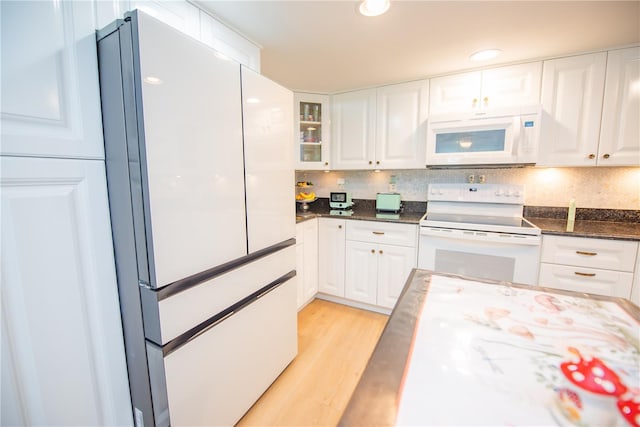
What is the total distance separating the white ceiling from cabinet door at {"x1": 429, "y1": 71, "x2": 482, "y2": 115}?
0.10 metres

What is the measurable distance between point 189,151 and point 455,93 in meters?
2.15

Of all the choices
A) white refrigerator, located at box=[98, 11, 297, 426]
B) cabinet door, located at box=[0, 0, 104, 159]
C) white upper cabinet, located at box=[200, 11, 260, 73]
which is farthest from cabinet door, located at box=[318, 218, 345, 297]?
cabinet door, located at box=[0, 0, 104, 159]

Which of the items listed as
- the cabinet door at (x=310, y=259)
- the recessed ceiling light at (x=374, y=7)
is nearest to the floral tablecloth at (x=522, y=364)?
the recessed ceiling light at (x=374, y=7)

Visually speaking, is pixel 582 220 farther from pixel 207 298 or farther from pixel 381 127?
pixel 207 298

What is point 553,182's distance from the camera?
7.34 ft

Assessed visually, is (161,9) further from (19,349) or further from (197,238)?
(19,349)

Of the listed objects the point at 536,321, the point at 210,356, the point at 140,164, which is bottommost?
the point at 210,356

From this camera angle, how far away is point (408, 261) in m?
2.28

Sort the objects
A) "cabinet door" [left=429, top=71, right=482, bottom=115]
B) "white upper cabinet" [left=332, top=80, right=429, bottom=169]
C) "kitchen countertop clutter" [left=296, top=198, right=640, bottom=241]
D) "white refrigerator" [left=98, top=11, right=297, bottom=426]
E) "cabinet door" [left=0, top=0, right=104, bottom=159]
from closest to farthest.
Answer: "cabinet door" [left=0, top=0, right=104, bottom=159] → "white refrigerator" [left=98, top=11, right=297, bottom=426] → "kitchen countertop clutter" [left=296, top=198, right=640, bottom=241] → "cabinet door" [left=429, top=71, right=482, bottom=115] → "white upper cabinet" [left=332, top=80, right=429, bottom=169]

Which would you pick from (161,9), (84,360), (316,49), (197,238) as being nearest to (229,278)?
(197,238)

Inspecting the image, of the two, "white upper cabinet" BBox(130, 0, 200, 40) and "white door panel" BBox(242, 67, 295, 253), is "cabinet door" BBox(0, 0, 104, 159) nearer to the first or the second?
"white upper cabinet" BBox(130, 0, 200, 40)

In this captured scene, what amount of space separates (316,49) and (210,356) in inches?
74.7

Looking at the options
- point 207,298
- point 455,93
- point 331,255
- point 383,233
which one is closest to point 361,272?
point 331,255

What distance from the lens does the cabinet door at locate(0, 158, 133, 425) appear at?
0.77 metres
